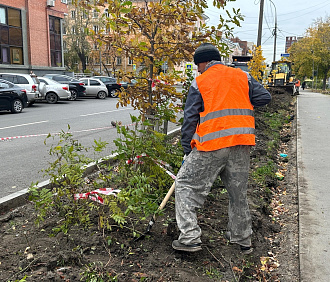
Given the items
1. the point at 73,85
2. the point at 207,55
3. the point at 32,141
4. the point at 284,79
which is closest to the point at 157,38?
the point at 207,55

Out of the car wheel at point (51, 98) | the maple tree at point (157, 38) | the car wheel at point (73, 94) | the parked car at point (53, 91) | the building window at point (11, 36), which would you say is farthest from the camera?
the building window at point (11, 36)

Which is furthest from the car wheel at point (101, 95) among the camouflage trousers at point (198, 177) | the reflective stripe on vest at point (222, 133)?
the reflective stripe on vest at point (222, 133)

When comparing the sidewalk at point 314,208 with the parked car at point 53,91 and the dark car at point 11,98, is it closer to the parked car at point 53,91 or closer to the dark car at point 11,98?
the dark car at point 11,98

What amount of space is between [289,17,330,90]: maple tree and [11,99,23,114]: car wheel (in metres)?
46.9

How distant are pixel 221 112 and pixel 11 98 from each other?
15.3 meters

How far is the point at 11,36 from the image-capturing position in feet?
107

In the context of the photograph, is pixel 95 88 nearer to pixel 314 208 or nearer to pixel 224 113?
pixel 314 208

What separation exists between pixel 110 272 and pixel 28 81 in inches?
736

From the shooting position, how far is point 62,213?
3.61 m

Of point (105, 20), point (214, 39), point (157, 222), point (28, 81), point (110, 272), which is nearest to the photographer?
point (110, 272)

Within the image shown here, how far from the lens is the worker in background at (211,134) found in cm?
320

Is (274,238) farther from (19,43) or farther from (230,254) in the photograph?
(19,43)

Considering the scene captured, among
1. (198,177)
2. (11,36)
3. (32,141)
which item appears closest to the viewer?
(198,177)

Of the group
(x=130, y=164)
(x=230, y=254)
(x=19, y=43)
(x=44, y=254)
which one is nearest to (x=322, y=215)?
(x=230, y=254)
